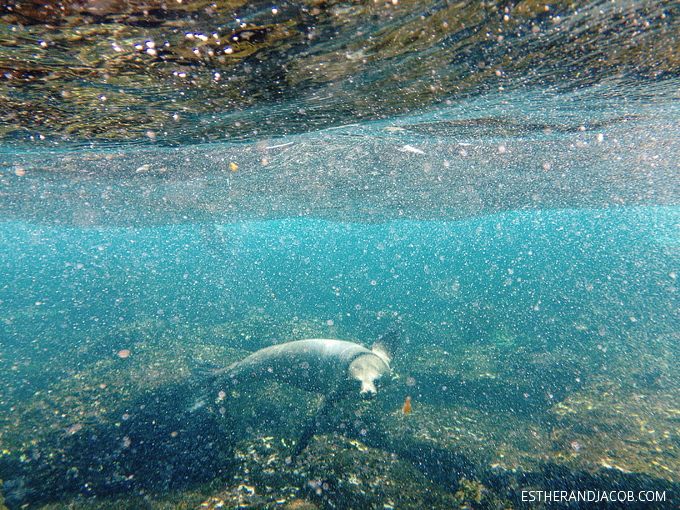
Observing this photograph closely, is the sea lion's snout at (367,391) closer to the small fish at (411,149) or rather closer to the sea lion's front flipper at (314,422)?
the sea lion's front flipper at (314,422)

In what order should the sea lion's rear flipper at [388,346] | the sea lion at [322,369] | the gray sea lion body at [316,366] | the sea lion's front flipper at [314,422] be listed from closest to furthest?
the sea lion's front flipper at [314,422], the sea lion at [322,369], the gray sea lion body at [316,366], the sea lion's rear flipper at [388,346]

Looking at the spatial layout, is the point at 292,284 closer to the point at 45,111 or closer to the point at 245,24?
the point at 45,111

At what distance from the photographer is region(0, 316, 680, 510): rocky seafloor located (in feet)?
15.2

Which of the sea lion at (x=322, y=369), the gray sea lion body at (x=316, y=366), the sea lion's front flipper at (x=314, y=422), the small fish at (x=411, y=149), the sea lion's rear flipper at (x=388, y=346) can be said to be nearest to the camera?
the sea lion's front flipper at (x=314, y=422)

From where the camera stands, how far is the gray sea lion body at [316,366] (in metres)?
7.37

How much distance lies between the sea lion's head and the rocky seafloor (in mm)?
858

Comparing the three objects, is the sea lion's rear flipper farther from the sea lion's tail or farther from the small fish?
the small fish

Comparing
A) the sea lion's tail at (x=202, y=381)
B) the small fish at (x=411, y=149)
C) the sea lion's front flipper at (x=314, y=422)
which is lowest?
the sea lion's tail at (x=202, y=381)

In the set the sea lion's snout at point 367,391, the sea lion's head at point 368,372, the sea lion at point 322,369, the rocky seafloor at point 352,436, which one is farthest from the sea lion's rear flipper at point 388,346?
the sea lion's snout at point 367,391

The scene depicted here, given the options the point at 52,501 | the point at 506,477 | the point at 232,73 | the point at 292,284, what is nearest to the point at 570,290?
the point at 506,477

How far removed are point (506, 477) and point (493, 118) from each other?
7811 mm

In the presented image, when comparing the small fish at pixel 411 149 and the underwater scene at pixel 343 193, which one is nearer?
the underwater scene at pixel 343 193

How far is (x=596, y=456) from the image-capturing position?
5270 mm

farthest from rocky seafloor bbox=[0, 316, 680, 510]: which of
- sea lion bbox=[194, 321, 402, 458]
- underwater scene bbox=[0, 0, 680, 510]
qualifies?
sea lion bbox=[194, 321, 402, 458]
